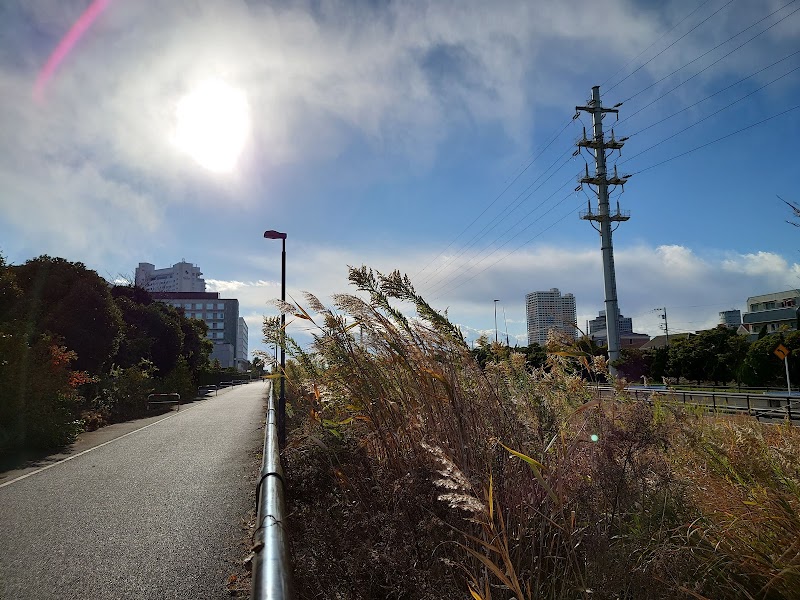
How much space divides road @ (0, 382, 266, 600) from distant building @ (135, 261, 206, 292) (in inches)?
6489

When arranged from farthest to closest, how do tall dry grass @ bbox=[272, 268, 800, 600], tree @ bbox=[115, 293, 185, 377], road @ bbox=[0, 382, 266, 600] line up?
tree @ bbox=[115, 293, 185, 377] → road @ bbox=[0, 382, 266, 600] → tall dry grass @ bbox=[272, 268, 800, 600]

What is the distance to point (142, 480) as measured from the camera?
8.21 meters

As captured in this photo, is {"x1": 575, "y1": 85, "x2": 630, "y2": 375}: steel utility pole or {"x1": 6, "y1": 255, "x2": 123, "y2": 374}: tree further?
{"x1": 575, "y1": 85, "x2": 630, "y2": 375}: steel utility pole

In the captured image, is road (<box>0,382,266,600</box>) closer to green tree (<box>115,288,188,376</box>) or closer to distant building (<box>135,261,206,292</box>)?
green tree (<box>115,288,188,376</box>)

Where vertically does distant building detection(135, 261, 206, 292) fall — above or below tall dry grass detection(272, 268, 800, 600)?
above

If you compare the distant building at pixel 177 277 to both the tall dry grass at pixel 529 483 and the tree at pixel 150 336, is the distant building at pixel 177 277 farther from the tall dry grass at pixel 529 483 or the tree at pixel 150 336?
the tall dry grass at pixel 529 483

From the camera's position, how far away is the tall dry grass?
236 cm

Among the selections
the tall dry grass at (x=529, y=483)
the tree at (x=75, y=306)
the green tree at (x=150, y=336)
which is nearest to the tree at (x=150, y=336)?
the green tree at (x=150, y=336)

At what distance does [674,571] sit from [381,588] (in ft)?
5.10

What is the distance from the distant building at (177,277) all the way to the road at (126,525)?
541 feet

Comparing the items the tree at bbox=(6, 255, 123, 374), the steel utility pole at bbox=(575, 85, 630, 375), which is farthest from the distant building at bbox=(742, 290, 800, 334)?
the tree at bbox=(6, 255, 123, 374)

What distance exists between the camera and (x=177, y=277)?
6447 inches

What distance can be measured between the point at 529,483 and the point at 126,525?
502 centimetres

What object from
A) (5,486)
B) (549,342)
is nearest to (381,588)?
(549,342)
